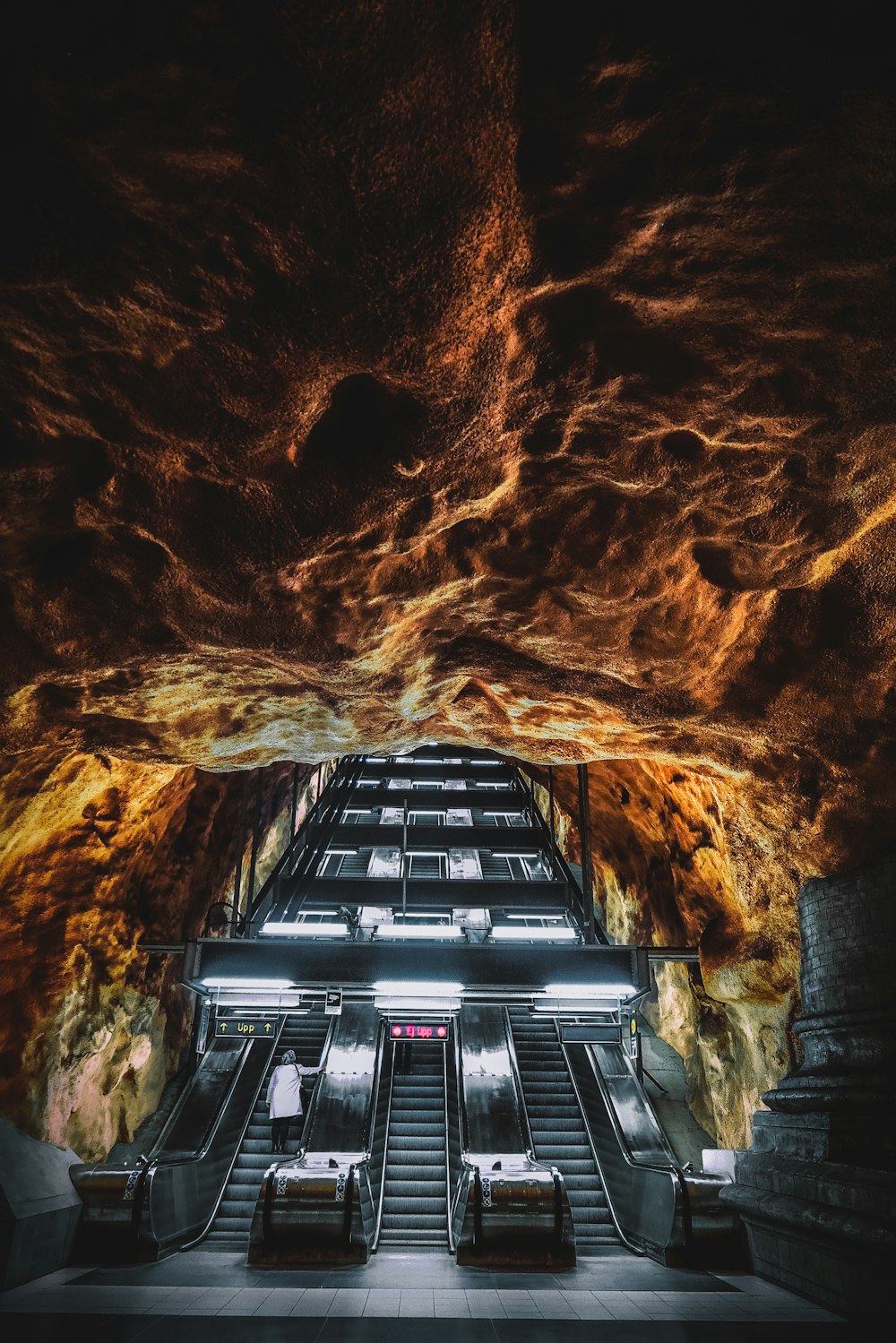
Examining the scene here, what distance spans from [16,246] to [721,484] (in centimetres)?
381

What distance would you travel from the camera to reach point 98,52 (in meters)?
2.35

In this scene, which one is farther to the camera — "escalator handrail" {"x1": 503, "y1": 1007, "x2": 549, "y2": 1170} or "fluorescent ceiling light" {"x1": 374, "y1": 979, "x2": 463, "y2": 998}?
"fluorescent ceiling light" {"x1": 374, "y1": 979, "x2": 463, "y2": 998}

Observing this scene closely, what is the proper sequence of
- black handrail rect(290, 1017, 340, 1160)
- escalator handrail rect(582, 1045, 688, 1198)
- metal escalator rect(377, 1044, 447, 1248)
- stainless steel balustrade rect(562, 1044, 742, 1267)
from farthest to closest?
black handrail rect(290, 1017, 340, 1160), metal escalator rect(377, 1044, 447, 1248), escalator handrail rect(582, 1045, 688, 1198), stainless steel balustrade rect(562, 1044, 742, 1267)

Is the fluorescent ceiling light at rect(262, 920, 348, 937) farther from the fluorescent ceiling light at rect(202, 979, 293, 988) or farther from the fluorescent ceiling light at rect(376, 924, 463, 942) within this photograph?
the fluorescent ceiling light at rect(376, 924, 463, 942)

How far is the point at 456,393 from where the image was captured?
12.5ft

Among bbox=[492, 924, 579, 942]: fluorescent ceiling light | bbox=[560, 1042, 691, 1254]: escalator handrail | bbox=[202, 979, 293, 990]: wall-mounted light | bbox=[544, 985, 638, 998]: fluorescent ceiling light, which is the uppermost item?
bbox=[492, 924, 579, 942]: fluorescent ceiling light

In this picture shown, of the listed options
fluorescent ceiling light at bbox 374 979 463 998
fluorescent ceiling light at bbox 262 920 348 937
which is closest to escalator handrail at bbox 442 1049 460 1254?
fluorescent ceiling light at bbox 374 979 463 998

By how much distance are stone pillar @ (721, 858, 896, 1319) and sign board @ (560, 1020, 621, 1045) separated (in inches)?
88.3

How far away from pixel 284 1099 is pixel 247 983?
63.1 inches

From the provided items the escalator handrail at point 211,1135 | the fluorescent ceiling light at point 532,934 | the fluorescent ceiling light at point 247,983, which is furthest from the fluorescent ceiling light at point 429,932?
the escalator handrail at point 211,1135

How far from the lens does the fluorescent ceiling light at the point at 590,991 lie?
903 cm

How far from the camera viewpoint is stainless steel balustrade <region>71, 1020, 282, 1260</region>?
23.6 feet

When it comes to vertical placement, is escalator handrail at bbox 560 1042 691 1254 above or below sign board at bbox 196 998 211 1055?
below

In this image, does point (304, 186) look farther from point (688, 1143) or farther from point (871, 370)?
point (688, 1143)
